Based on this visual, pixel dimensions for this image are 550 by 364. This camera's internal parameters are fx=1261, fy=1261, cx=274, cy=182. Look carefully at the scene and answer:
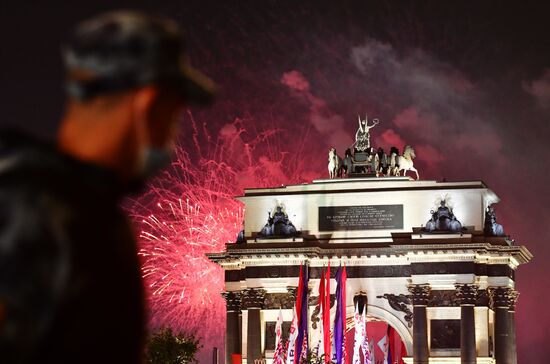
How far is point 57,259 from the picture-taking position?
9.34ft

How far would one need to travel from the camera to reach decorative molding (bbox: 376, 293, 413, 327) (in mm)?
51812

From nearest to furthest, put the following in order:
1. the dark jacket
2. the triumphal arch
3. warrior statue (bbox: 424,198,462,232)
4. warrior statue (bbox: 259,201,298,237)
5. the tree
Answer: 1. the dark jacket
2. the tree
3. the triumphal arch
4. warrior statue (bbox: 424,198,462,232)
5. warrior statue (bbox: 259,201,298,237)

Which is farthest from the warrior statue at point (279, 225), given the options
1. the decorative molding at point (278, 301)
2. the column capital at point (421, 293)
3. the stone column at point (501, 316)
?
the stone column at point (501, 316)

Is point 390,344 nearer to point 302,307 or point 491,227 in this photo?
point 302,307

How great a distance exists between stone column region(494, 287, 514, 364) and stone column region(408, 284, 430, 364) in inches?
120

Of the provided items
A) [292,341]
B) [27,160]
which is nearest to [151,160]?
[27,160]

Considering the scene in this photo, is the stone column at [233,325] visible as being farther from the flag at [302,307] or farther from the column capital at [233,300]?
the flag at [302,307]

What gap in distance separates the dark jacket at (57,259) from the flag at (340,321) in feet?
152

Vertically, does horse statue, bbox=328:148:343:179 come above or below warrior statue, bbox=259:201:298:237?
above

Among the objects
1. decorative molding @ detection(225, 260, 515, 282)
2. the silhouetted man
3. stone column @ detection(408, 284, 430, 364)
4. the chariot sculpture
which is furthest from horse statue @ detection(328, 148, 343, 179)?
the silhouetted man

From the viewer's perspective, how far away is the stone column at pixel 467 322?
50.2m

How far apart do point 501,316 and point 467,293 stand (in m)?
2.45

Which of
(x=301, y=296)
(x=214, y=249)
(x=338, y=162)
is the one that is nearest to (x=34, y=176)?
(x=301, y=296)

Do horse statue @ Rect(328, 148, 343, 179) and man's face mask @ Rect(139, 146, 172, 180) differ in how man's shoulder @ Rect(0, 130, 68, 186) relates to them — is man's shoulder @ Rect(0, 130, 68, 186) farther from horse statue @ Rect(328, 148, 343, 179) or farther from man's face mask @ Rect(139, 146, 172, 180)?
horse statue @ Rect(328, 148, 343, 179)
